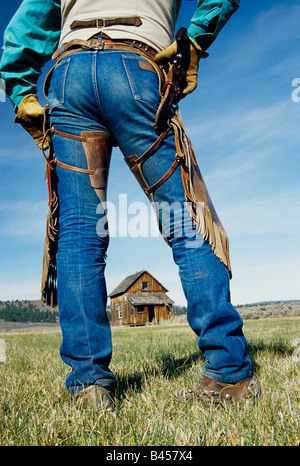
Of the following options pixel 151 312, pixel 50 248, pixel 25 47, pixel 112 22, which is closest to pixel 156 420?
pixel 50 248

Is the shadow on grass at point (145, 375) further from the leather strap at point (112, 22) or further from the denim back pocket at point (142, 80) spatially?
the leather strap at point (112, 22)

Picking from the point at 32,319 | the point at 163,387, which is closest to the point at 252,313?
the point at 163,387

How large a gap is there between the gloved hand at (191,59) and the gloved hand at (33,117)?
77 centimetres

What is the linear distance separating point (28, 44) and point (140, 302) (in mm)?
37497

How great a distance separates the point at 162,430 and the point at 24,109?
6.71 feet

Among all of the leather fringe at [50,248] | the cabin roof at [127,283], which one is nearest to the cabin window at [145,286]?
the cabin roof at [127,283]

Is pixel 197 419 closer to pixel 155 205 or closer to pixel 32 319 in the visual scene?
pixel 155 205

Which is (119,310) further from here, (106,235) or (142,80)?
(142,80)

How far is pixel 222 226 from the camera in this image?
2.21 m

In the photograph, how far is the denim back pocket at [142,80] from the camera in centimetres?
201

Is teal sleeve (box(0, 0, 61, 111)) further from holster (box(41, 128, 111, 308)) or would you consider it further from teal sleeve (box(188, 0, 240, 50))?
teal sleeve (box(188, 0, 240, 50))

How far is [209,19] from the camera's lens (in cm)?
220

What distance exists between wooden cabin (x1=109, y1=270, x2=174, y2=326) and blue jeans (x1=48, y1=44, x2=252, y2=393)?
1457 inches

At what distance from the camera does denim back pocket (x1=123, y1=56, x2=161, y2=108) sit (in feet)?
6.59
